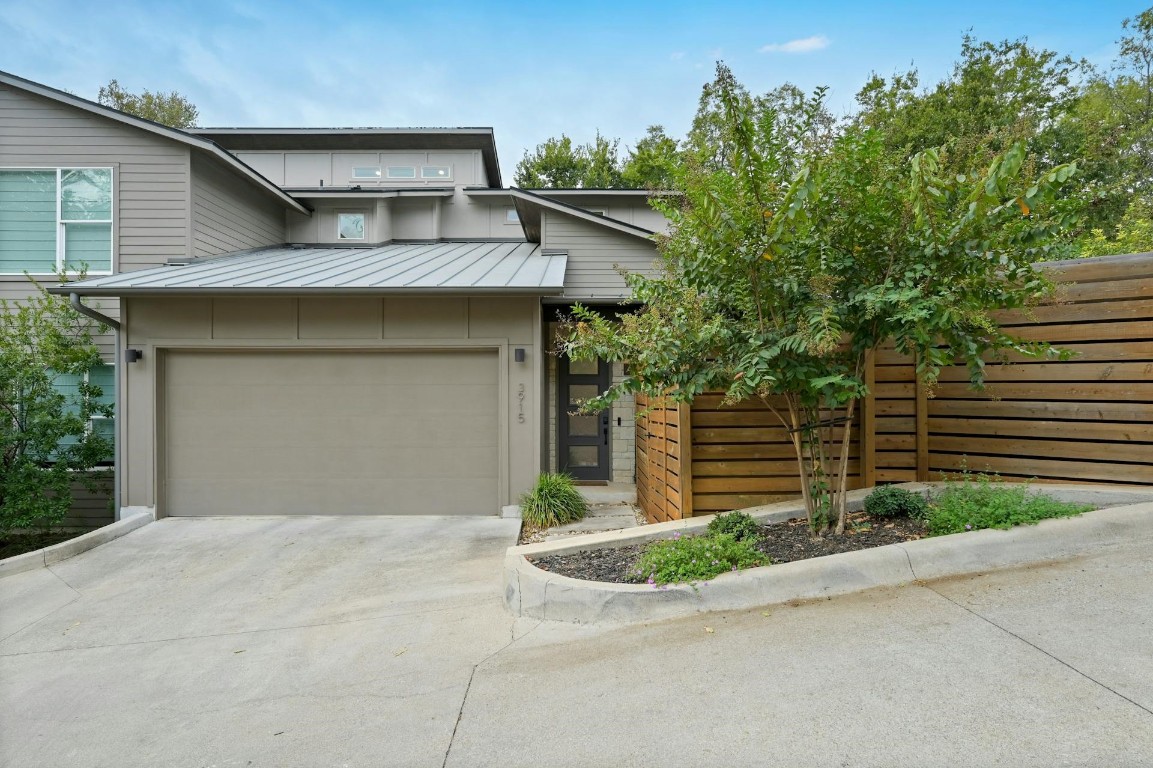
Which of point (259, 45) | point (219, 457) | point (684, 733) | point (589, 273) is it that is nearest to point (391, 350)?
point (219, 457)

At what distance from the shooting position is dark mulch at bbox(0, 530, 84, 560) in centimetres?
715

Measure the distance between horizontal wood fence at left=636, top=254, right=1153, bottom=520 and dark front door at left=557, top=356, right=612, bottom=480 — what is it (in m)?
3.48

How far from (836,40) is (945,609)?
11.2 metres

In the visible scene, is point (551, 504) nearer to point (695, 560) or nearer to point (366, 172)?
point (695, 560)

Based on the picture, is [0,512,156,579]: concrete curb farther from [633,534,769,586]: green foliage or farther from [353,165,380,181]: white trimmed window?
[353,165,380,181]: white trimmed window

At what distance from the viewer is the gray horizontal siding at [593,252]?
9.32 metres

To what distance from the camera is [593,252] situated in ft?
31.3

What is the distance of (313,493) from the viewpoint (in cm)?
756

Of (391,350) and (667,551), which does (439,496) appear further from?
(667,551)

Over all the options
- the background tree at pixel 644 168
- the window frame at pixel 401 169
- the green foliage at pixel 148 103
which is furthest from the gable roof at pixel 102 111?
the green foliage at pixel 148 103

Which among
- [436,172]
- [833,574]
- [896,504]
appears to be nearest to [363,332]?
[833,574]

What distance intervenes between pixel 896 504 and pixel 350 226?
38.1 feet

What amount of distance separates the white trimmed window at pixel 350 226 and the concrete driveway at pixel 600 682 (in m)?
9.19

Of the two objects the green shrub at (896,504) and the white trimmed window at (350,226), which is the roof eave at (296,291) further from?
the white trimmed window at (350,226)
